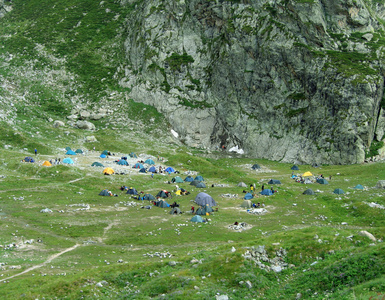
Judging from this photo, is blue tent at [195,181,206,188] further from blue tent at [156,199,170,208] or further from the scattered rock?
the scattered rock

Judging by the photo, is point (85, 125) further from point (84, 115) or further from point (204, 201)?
point (204, 201)

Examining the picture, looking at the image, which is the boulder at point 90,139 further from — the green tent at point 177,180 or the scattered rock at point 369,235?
the scattered rock at point 369,235

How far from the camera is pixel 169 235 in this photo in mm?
44969

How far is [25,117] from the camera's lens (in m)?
109

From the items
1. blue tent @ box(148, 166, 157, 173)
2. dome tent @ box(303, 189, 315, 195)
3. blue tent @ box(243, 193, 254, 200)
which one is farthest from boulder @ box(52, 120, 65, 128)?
dome tent @ box(303, 189, 315, 195)

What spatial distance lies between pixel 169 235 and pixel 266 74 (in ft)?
294

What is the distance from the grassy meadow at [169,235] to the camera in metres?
25.4

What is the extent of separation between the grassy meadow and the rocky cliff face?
1736 cm

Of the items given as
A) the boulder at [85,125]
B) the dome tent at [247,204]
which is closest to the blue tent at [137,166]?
the dome tent at [247,204]

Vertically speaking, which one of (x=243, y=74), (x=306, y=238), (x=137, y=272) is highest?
(x=243, y=74)

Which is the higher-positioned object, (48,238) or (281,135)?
(281,135)

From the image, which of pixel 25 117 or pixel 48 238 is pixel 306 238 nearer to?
pixel 48 238

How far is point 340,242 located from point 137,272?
56.7ft

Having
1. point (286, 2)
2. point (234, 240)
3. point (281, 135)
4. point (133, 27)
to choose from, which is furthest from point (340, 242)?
point (133, 27)
